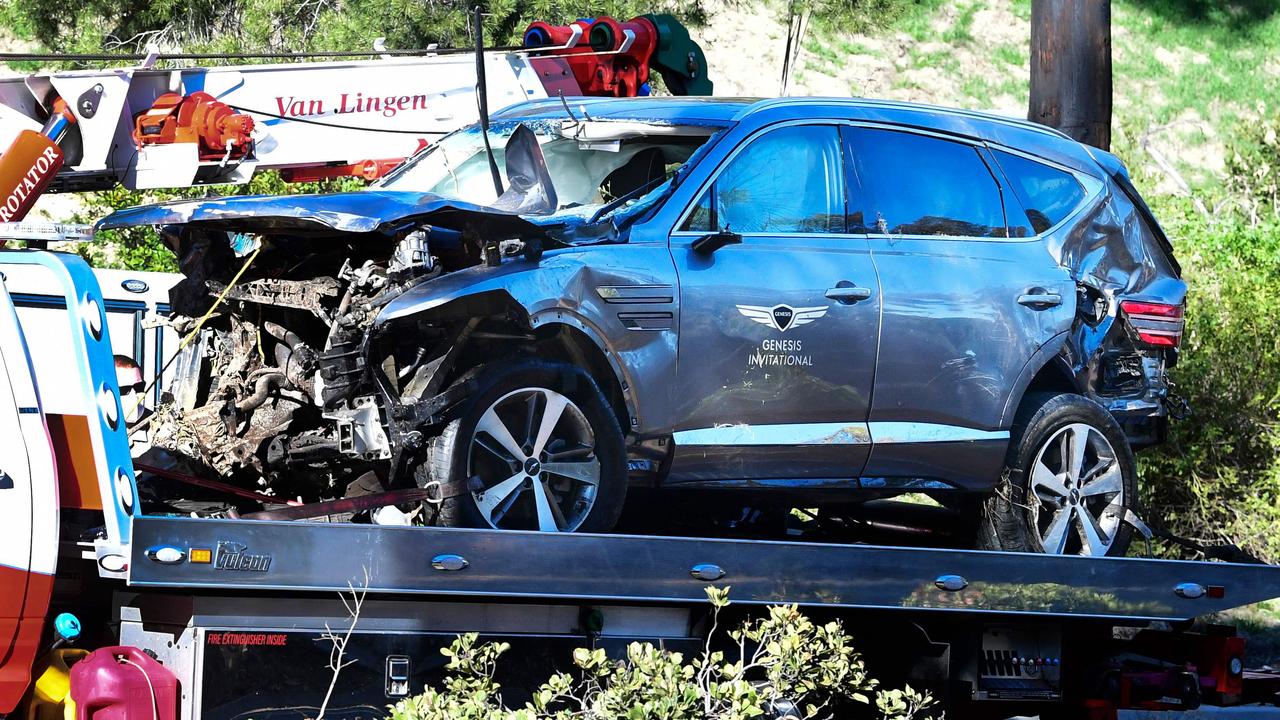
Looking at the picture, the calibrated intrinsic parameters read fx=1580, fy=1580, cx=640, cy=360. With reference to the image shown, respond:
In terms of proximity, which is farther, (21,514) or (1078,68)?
(1078,68)

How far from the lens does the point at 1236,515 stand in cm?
1155

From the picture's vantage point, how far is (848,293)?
618 cm

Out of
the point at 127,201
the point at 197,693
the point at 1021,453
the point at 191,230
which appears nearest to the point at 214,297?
the point at 191,230

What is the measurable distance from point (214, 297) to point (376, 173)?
2878 mm

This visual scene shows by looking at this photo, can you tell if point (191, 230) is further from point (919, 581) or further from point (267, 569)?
point (919, 581)

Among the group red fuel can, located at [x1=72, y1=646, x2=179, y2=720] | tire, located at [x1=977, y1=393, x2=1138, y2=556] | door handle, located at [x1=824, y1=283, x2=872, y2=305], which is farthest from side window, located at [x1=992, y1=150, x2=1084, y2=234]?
red fuel can, located at [x1=72, y1=646, x2=179, y2=720]

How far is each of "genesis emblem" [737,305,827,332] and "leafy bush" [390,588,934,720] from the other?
1.18m

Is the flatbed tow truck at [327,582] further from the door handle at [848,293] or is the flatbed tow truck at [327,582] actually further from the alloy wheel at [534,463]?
the door handle at [848,293]

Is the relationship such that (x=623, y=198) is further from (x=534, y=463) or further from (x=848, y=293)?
(x=534, y=463)

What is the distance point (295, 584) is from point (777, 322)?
2.25 meters

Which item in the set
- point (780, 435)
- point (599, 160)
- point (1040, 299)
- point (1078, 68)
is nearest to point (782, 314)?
point (780, 435)

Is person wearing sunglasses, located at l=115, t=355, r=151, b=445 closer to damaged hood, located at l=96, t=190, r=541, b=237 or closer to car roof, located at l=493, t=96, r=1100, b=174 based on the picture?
damaged hood, located at l=96, t=190, r=541, b=237

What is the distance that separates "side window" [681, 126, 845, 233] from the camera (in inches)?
243

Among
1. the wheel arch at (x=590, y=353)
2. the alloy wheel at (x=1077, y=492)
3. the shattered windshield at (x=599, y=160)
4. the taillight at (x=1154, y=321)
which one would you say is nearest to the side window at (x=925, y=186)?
the shattered windshield at (x=599, y=160)
